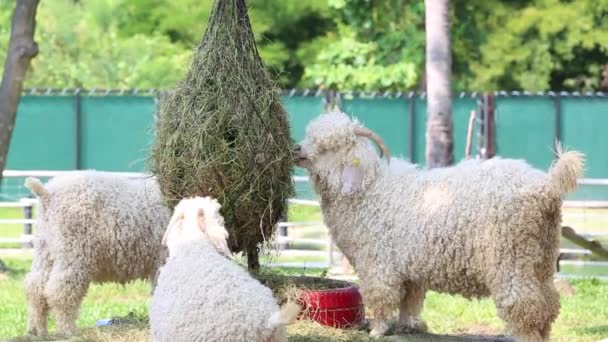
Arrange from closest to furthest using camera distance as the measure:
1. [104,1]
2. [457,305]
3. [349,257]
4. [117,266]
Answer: [349,257]
[117,266]
[457,305]
[104,1]

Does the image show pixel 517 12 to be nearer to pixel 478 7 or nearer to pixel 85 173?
pixel 478 7

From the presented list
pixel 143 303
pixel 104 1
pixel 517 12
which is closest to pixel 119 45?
pixel 104 1

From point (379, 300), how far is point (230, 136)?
1298mm

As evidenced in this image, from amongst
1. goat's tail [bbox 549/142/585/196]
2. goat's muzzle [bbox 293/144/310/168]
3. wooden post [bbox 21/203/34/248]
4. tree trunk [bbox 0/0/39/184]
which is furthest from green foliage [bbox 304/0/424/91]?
goat's tail [bbox 549/142/585/196]

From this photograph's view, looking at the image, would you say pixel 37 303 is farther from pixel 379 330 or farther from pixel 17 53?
pixel 17 53

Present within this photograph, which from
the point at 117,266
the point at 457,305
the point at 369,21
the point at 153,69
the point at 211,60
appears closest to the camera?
the point at 211,60

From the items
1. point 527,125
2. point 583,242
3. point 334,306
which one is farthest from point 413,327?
point 527,125

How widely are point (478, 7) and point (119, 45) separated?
26.6 feet

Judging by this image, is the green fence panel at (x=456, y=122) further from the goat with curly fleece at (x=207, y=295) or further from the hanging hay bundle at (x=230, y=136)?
the goat with curly fleece at (x=207, y=295)

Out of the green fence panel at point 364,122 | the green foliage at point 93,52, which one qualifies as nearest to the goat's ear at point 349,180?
the green fence panel at point 364,122

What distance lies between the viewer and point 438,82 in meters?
11.2

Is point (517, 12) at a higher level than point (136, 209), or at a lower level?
higher

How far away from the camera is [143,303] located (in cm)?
1112

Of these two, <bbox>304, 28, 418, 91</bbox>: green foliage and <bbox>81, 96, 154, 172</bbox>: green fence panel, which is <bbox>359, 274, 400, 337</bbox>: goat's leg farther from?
<bbox>304, 28, 418, 91</bbox>: green foliage
